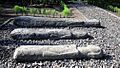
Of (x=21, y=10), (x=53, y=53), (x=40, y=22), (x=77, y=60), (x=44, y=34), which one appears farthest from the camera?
(x=21, y=10)

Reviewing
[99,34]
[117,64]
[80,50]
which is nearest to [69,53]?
[80,50]

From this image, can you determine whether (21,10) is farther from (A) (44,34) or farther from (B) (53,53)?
(B) (53,53)

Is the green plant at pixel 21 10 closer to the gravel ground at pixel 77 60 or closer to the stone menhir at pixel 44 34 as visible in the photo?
the gravel ground at pixel 77 60

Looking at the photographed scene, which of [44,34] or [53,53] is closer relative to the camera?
[53,53]

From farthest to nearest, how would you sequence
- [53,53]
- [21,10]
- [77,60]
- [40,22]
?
[21,10]
[40,22]
[77,60]
[53,53]

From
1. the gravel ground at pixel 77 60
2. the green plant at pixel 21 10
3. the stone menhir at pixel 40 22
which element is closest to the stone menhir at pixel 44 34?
the gravel ground at pixel 77 60

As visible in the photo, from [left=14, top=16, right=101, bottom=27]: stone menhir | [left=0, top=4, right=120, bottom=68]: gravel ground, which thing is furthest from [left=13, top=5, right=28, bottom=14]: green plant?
[left=0, top=4, right=120, bottom=68]: gravel ground

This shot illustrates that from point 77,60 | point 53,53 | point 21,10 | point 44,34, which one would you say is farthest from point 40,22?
point 77,60

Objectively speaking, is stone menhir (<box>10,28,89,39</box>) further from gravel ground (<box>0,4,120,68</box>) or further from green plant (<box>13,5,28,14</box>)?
green plant (<box>13,5,28,14</box>)

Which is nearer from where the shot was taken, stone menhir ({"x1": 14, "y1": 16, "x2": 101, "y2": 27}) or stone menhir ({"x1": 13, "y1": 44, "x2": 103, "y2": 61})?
stone menhir ({"x1": 13, "y1": 44, "x2": 103, "y2": 61})

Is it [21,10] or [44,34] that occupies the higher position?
[44,34]
